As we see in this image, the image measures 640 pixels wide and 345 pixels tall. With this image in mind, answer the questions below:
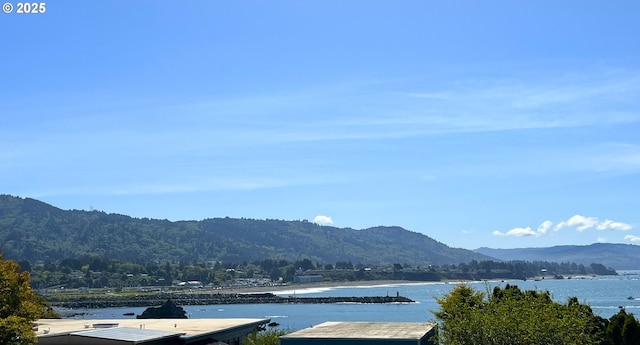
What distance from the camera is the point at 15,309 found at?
32250 mm

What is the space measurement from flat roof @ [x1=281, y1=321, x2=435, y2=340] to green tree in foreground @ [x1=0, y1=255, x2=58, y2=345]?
497 inches

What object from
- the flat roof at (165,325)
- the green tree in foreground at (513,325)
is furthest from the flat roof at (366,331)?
the flat roof at (165,325)

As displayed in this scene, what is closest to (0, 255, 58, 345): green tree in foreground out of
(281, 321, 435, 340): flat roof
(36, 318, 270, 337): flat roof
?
(36, 318, 270, 337): flat roof

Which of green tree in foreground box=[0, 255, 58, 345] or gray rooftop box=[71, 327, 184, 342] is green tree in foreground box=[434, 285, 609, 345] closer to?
gray rooftop box=[71, 327, 184, 342]

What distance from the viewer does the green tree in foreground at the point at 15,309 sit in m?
29.5

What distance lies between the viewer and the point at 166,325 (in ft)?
149

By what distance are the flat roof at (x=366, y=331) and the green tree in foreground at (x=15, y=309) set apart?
12.6 m

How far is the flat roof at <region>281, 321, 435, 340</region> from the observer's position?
36.2 meters

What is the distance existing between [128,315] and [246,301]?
51.0 m

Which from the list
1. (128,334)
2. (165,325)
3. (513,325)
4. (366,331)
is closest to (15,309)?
(128,334)

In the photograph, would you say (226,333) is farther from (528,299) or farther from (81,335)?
(528,299)

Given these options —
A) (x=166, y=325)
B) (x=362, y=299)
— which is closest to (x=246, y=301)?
(x=362, y=299)

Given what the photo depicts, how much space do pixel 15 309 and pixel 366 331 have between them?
17799 mm

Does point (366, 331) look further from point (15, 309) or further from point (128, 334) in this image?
point (15, 309)
